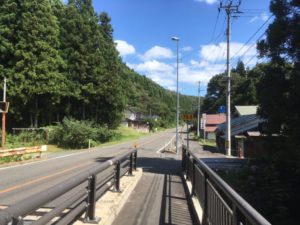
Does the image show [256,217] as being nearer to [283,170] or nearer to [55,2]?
[283,170]

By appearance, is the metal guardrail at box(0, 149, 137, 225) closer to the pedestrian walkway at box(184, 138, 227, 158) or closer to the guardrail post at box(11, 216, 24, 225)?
the guardrail post at box(11, 216, 24, 225)

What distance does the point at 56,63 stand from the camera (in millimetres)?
24688

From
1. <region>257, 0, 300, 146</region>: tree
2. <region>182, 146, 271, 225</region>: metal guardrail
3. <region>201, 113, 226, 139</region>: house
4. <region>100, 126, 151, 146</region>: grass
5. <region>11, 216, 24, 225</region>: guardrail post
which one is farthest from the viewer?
<region>201, 113, 226, 139</region>: house

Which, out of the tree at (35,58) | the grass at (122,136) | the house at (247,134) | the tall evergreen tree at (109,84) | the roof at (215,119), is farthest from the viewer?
the roof at (215,119)

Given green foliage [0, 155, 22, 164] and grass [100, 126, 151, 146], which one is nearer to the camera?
green foliage [0, 155, 22, 164]

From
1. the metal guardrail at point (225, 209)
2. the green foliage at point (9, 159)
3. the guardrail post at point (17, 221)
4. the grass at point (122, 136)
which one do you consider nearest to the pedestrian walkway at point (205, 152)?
the grass at point (122, 136)

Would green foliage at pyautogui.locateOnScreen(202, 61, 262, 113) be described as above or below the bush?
above

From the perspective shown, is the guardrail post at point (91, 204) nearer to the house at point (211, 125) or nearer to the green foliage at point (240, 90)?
the green foliage at point (240, 90)

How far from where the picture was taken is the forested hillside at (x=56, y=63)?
2200cm

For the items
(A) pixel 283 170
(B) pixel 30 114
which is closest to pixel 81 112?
(B) pixel 30 114

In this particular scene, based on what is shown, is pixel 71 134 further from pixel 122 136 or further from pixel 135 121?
pixel 135 121

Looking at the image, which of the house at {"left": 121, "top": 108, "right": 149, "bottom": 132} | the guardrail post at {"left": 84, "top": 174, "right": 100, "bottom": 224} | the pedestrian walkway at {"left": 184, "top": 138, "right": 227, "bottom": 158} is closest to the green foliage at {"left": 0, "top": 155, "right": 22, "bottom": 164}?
the guardrail post at {"left": 84, "top": 174, "right": 100, "bottom": 224}

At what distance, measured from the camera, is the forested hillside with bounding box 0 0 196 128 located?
72.2 ft

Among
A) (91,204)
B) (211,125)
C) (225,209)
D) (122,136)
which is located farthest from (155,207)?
(211,125)
